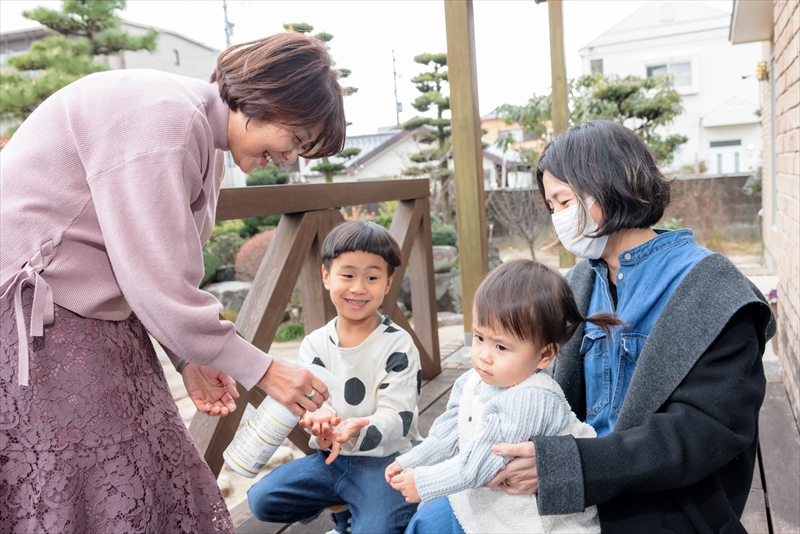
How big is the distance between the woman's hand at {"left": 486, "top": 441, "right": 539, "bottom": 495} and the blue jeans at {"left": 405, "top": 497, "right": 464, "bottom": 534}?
0.26 metres

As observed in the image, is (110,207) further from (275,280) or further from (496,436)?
(275,280)

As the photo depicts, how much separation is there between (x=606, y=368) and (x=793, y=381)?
6.61ft

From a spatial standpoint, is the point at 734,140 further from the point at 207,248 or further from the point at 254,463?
the point at 254,463

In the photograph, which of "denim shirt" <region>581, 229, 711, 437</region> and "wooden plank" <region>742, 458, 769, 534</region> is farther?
"wooden plank" <region>742, 458, 769, 534</region>

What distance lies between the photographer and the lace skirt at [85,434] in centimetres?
122

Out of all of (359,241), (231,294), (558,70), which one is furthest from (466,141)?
(231,294)

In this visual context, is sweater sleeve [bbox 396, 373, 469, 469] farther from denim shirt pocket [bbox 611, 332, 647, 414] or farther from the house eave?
the house eave

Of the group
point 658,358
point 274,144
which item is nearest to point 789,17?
point 658,358

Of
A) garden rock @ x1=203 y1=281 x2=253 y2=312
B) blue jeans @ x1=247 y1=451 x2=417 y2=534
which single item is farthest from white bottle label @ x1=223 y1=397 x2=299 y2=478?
garden rock @ x1=203 y1=281 x2=253 y2=312

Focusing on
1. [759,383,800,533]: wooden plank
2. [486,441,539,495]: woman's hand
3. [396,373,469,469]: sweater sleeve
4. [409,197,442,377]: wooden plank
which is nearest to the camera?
[486,441,539,495]: woman's hand

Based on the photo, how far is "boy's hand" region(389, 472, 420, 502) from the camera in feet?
4.61

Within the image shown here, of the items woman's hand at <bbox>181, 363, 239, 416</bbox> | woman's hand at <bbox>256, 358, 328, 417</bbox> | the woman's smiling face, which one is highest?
the woman's smiling face

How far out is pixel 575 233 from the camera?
1.48 m

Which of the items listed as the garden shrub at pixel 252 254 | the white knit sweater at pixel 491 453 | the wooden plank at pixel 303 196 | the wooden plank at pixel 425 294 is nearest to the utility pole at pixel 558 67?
the wooden plank at pixel 425 294
